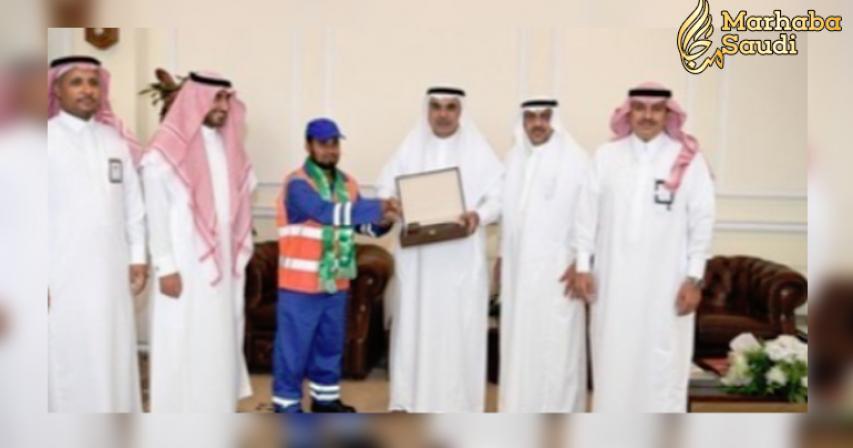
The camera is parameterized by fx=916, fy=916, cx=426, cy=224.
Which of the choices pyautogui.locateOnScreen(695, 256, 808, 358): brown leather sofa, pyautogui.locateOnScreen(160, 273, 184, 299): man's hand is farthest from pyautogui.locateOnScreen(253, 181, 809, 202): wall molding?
pyautogui.locateOnScreen(160, 273, 184, 299): man's hand

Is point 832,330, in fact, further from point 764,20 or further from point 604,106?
point 604,106

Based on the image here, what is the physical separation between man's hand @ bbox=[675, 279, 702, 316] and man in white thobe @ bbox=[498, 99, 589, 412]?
45cm

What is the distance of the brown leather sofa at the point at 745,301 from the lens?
17.0 feet

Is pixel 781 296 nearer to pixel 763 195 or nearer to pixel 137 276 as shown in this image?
pixel 763 195

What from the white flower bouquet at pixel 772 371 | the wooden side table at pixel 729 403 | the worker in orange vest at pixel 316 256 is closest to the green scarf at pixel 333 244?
the worker in orange vest at pixel 316 256

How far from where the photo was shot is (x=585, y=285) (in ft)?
13.7

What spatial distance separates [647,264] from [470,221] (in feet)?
2.71

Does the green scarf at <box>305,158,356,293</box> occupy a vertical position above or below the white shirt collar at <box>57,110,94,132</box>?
below

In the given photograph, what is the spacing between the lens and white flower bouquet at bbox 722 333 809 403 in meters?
3.94

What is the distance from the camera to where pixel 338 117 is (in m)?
5.55

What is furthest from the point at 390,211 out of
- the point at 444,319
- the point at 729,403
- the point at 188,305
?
the point at 729,403

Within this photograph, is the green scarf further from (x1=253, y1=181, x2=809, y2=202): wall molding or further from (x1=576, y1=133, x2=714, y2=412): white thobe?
(x1=253, y1=181, x2=809, y2=202): wall molding

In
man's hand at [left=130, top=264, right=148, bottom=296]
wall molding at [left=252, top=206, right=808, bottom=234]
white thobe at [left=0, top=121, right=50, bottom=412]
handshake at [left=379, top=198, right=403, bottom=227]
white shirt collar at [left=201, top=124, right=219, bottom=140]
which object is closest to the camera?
white thobe at [left=0, top=121, right=50, bottom=412]

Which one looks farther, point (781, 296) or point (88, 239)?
point (781, 296)
